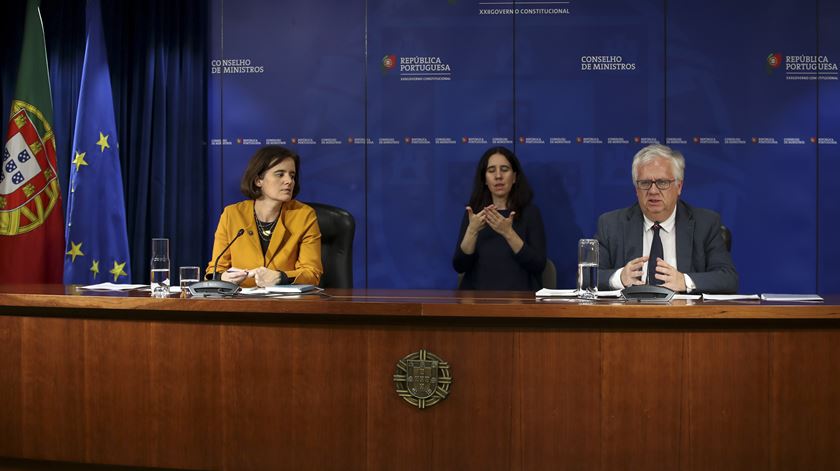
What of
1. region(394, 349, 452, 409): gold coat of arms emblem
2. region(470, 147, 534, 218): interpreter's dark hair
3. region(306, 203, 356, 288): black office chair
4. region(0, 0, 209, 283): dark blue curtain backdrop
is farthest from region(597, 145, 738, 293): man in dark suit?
region(0, 0, 209, 283): dark blue curtain backdrop

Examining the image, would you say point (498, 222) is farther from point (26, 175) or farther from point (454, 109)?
point (26, 175)

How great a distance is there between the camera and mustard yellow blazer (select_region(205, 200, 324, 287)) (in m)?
3.34

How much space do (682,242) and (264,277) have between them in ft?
5.61

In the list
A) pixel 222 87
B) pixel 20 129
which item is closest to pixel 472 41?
pixel 222 87

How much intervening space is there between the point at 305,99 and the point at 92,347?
265 centimetres

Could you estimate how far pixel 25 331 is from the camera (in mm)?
2613

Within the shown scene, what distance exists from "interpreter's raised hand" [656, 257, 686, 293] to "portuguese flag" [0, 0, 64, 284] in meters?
3.59

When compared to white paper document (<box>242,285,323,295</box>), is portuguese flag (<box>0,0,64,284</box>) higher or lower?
higher

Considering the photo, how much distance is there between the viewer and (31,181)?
4.49 metres

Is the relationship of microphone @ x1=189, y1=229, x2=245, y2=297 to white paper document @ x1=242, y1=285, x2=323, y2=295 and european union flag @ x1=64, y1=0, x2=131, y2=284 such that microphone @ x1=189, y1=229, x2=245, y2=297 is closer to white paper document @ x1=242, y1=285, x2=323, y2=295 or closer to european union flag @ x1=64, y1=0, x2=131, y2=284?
white paper document @ x1=242, y1=285, x2=323, y2=295

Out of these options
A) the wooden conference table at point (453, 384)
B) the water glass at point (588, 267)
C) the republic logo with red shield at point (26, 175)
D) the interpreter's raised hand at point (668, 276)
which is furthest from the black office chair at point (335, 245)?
the republic logo with red shield at point (26, 175)

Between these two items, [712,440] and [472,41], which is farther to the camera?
[472,41]

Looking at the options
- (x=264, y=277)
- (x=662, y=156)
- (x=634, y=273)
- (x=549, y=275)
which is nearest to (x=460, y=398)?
(x=634, y=273)

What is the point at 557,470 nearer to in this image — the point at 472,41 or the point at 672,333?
the point at 672,333
